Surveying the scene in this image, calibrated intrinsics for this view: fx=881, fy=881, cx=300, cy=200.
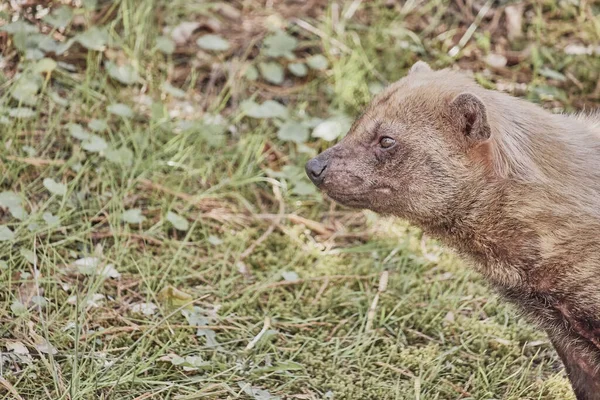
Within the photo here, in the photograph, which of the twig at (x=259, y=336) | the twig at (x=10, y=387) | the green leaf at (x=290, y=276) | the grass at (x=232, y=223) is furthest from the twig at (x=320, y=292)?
the twig at (x=10, y=387)

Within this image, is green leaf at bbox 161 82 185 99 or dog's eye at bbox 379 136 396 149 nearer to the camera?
dog's eye at bbox 379 136 396 149

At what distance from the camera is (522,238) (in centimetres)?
368

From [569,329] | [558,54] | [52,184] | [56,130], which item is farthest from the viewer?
[558,54]

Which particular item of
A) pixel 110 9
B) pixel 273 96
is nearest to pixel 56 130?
pixel 110 9

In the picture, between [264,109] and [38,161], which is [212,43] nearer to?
[264,109]

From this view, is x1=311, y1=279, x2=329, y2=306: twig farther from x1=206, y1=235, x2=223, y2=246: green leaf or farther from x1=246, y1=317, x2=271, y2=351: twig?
x1=206, y1=235, x2=223, y2=246: green leaf

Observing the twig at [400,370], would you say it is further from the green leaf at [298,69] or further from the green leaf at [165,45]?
the green leaf at [165,45]

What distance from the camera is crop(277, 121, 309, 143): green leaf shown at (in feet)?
18.5

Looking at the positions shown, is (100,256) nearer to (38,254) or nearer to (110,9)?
(38,254)

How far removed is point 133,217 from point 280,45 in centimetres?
199

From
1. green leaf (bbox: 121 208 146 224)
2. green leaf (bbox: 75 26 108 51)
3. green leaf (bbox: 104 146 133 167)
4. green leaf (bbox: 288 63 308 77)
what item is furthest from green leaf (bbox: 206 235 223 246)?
green leaf (bbox: 288 63 308 77)

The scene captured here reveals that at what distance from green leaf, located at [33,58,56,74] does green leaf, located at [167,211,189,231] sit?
120 cm

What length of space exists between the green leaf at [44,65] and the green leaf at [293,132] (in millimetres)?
1452

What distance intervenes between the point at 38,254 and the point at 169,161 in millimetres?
1152
